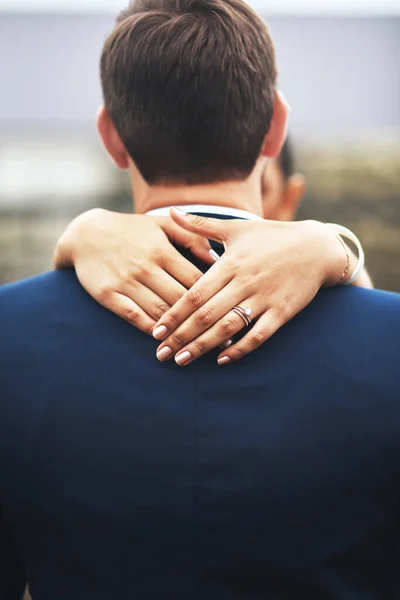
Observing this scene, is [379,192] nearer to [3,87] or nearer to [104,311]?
[3,87]

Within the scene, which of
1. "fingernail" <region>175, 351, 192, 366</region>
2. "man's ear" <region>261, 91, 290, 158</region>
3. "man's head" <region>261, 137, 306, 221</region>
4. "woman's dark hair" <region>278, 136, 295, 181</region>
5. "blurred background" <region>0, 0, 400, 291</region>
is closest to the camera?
"fingernail" <region>175, 351, 192, 366</region>

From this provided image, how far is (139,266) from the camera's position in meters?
1.27

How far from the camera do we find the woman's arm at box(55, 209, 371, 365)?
1.20 meters

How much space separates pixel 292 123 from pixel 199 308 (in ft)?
30.6

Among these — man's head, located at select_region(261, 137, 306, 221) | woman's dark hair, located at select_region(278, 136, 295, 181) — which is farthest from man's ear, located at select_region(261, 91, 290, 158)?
woman's dark hair, located at select_region(278, 136, 295, 181)

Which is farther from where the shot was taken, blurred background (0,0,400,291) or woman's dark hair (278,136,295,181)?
blurred background (0,0,400,291)

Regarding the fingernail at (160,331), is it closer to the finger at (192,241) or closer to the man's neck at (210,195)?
the finger at (192,241)

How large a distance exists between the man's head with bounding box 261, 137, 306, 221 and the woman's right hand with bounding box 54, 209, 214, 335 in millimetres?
2104

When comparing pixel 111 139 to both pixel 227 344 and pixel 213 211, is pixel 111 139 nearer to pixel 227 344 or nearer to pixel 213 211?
pixel 213 211

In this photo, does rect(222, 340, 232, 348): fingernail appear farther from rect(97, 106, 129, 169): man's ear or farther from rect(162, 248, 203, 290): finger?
rect(97, 106, 129, 169): man's ear

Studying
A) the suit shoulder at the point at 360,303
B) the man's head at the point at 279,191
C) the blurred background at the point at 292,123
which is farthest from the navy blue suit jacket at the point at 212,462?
the blurred background at the point at 292,123

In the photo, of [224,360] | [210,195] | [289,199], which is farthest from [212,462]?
[289,199]

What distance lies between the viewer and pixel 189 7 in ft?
4.56

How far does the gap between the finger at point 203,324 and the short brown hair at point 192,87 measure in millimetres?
300
